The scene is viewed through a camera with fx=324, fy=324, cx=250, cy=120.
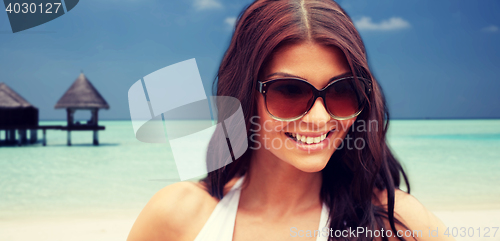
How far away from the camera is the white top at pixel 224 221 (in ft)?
4.90

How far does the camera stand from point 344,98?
1310mm

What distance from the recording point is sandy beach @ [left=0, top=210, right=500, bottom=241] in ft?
17.0

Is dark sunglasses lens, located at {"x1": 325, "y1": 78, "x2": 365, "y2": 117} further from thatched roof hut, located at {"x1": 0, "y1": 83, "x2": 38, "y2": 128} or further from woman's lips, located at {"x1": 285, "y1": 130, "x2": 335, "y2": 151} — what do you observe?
thatched roof hut, located at {"x1": 0, "y1": 83, "x2": 38, "y2": 128}

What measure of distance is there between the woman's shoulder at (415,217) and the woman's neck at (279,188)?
1.15ft

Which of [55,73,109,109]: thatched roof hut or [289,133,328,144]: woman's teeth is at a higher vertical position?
[55,73,109,109]: thatched roof hut

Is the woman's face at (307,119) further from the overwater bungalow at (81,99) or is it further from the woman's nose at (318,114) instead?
the overwater bungalow at (81,99)

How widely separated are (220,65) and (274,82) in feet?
1.45

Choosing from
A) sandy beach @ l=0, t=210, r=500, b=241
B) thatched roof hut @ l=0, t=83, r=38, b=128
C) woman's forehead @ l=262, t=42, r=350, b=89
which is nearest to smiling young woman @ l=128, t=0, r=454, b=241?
woman's forehead @ l=262, t=42, r=350, b=89

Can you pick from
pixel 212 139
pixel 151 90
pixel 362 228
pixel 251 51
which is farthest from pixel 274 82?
pixel 151 90

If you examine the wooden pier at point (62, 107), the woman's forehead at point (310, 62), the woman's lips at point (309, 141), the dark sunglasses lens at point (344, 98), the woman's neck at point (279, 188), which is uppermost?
the wooden pier at point (62, 107)

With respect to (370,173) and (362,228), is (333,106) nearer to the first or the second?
(370,173)

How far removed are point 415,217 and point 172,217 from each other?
1.11m

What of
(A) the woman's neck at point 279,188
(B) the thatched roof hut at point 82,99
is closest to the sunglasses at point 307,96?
(A) the woman's neck at point 279,188

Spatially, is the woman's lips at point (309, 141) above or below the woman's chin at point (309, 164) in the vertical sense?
above
